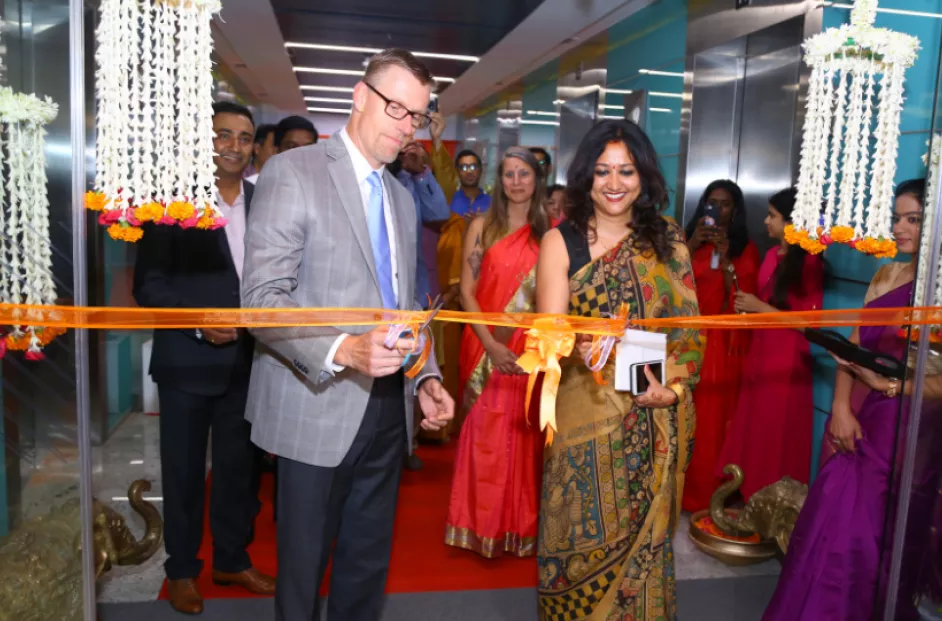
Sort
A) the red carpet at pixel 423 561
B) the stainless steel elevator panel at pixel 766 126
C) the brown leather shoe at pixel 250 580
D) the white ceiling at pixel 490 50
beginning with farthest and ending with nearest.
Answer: the white ceiling at pixel 490 50 < the stainless steel elevator panel at pixel 766 126 < the red carpet at pixel 423 561 < the brown leather shoe at pixel 250 580

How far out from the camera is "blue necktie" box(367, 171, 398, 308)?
2.07 m

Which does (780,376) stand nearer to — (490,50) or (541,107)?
(490,50)

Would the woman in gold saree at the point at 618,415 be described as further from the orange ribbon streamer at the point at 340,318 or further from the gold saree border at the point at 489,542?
the gold saree border at the point at 489,542

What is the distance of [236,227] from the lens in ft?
9.58

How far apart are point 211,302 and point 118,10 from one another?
115 cm

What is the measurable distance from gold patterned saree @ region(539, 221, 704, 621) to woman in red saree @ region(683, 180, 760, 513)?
1823 mm

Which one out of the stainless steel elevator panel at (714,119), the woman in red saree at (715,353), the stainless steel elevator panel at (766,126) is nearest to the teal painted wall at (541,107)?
the stainless steel elevator panel at (714,119)

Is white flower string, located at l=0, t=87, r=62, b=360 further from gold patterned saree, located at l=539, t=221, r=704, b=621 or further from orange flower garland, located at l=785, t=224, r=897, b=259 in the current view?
orange flower garland, located at l=785, t=224, r=897, b=259

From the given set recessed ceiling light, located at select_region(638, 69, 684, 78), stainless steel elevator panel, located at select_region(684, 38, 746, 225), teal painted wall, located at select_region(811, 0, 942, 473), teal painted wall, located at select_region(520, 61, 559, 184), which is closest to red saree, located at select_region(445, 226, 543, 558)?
teal painted wall, located at select_region(811, 0, 942, 473)

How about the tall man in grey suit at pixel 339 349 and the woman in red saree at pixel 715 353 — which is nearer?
the tall man in grey suit at pixel 339 349

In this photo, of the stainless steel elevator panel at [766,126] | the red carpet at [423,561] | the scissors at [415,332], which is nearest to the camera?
the scissors at [415,332]

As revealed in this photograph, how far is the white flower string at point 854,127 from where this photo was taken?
2.45m

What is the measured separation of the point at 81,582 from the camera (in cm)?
210

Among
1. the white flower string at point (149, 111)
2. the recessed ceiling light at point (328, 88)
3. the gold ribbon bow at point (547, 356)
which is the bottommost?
the gold ribbon bow at point (547, 356)
